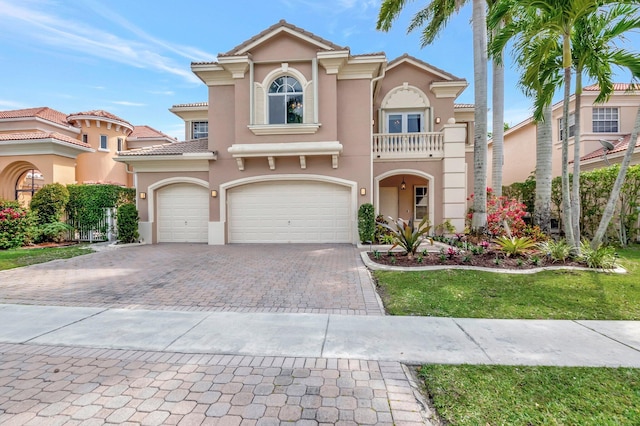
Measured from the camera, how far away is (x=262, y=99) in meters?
12.0

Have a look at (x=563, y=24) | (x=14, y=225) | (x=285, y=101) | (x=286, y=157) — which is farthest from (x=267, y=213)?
(x=563, y=24)

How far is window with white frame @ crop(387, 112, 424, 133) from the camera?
14.8 meters

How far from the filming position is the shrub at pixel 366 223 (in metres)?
11.3

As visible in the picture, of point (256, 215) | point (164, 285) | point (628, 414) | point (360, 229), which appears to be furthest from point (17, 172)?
point (628, 414)

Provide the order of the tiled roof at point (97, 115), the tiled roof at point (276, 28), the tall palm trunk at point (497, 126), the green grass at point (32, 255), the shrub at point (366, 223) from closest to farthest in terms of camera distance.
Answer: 1. the green grass at point (32, 255)
2. the tall palm trunk at point (497, 126)
3. the shrub at point (366, 223)
4. the tiled roof at point (276, 28)
5. the tiled roof at point (97, 115)

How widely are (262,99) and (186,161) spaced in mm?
4262

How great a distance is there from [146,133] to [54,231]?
16.4 metres

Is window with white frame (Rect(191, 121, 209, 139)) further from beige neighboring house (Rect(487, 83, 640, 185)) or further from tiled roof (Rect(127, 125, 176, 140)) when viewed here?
beige neighboring house (Rect(487, 83, 640, 185))

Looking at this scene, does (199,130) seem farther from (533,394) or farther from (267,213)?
(533,394)

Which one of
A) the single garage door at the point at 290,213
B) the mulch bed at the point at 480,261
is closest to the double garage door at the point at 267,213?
the single garage door at the point at 290,213

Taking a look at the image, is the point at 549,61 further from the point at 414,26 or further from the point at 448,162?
the point at 414,26

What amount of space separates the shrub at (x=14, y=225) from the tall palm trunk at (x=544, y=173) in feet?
65.3

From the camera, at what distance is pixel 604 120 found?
54.0ft

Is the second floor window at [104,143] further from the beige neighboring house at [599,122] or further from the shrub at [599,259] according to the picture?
the beige neighboring house at [599,122]
